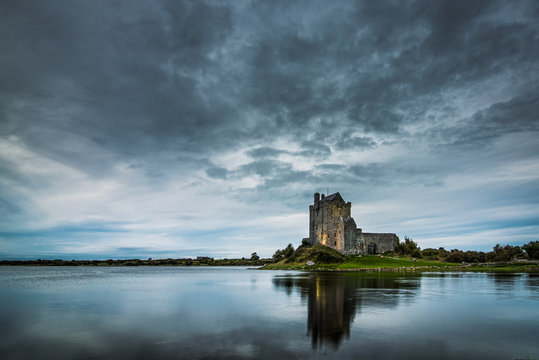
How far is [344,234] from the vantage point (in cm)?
7400

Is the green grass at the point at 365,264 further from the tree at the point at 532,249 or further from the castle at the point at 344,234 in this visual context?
the tree at the point at 532,249

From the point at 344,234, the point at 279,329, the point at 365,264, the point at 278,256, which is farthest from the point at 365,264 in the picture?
the point at 279,329

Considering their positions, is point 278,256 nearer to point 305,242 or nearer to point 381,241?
point 305,242

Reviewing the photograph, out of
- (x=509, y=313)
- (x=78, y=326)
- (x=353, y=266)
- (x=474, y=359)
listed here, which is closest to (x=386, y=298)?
(x=509, y=313)

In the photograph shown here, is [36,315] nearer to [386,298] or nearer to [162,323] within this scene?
[162,323]

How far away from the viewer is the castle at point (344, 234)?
74.3 metres

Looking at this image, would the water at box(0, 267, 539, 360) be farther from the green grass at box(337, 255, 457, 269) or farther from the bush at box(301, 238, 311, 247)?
the bush at box(301, 238, 311, 247)

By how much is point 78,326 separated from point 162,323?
3204 millimetres

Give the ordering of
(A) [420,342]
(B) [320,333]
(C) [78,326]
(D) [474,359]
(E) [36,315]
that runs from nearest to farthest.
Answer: (D) [474,359] → (A) [420,342] → (B) [320,333] → (C) [78,326] → (E) [36,315]

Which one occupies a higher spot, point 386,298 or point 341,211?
point 341,211

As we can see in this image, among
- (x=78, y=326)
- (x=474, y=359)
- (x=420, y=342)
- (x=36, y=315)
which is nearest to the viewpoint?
(x=474, y=359)

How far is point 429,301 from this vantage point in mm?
20391

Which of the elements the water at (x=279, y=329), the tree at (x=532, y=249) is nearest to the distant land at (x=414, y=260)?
the tree at (x=532, y=249)

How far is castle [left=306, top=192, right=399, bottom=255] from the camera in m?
74.3
